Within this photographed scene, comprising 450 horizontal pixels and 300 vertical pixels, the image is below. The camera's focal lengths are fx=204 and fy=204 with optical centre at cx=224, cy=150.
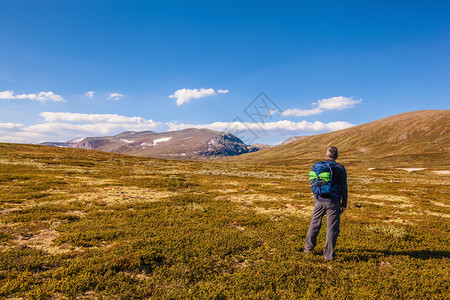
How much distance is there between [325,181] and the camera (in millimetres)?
8508

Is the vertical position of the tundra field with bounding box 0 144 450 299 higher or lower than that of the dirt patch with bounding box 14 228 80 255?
lower

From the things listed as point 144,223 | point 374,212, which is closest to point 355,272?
point 144,223

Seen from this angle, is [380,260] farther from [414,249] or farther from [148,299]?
[148,299]

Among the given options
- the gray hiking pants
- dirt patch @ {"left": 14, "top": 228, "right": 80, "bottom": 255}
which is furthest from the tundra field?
the gray hiking pants

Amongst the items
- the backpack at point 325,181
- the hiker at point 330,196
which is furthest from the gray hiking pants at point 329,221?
the backpack at point 325,181

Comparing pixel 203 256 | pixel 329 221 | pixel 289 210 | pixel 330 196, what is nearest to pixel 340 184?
pixel 330 196

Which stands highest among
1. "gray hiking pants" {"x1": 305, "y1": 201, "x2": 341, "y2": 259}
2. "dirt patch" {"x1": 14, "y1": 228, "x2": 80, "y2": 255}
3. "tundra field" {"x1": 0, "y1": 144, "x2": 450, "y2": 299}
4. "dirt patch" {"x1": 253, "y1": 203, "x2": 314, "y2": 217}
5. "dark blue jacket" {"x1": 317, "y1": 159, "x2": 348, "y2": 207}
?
"dark blue jacket" {"x1": 317, "y1": 159, "x2": 348, "y2": 207}

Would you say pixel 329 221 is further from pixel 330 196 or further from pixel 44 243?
pixel 44 243

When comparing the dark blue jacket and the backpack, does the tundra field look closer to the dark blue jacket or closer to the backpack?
the dark blue jacket

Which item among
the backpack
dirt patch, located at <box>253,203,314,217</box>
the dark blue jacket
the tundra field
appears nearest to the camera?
the tundra field

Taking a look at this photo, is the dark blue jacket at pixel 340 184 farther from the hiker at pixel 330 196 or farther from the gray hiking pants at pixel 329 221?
the gray hiking pants at pixel 329 221

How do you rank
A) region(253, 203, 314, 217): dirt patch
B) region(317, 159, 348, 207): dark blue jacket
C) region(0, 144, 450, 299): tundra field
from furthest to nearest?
1. region(253, 203, 314, 217): dirt patch
2. region(317, 159, 348, 207): dark blue jacket
3. region(0, 144, 450, 299): tundra field

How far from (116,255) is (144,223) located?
4061 mm

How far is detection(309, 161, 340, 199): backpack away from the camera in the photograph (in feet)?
27.7
